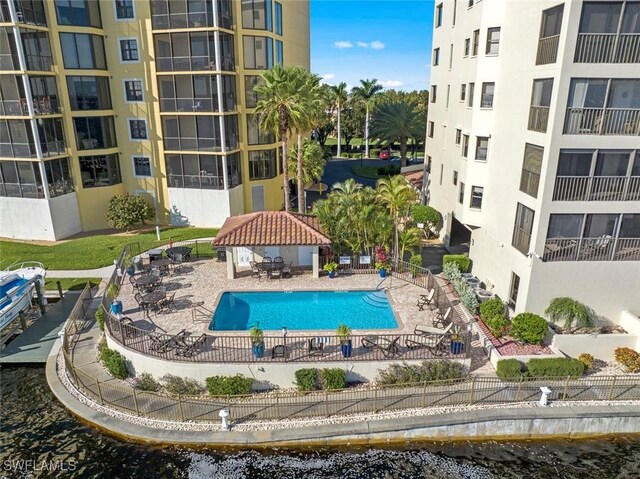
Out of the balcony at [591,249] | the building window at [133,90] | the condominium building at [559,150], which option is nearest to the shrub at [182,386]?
the condominium building at [559,150]

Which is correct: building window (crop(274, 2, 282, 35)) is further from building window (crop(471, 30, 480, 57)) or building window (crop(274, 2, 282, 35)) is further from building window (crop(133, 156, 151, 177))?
building window (crop(471, 30, 480, 57))

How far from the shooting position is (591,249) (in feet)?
66.0

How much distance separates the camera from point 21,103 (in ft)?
107

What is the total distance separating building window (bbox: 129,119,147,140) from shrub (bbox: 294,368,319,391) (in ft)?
91.8

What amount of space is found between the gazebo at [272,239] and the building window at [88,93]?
1786 cm

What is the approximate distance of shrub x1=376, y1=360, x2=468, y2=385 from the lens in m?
17.6

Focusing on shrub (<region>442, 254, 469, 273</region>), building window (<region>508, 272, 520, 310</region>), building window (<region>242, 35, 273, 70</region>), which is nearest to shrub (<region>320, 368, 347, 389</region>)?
building window (<region>508, 272, 520, 310</region>)

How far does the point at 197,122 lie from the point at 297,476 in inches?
1139

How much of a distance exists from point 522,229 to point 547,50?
7.85 meters

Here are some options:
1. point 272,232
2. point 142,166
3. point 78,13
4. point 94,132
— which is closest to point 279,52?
point 142,166

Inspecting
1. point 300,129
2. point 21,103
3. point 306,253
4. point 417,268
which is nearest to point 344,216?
point 306,253

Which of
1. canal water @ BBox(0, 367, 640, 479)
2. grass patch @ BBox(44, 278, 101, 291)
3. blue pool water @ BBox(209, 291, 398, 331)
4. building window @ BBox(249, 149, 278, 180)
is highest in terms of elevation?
building window @ BBox(249, 149, 278, 180)

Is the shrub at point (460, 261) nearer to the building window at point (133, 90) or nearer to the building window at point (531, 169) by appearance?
the building window at point (531, 169)

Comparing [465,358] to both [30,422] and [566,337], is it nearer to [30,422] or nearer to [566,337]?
[566,337]
